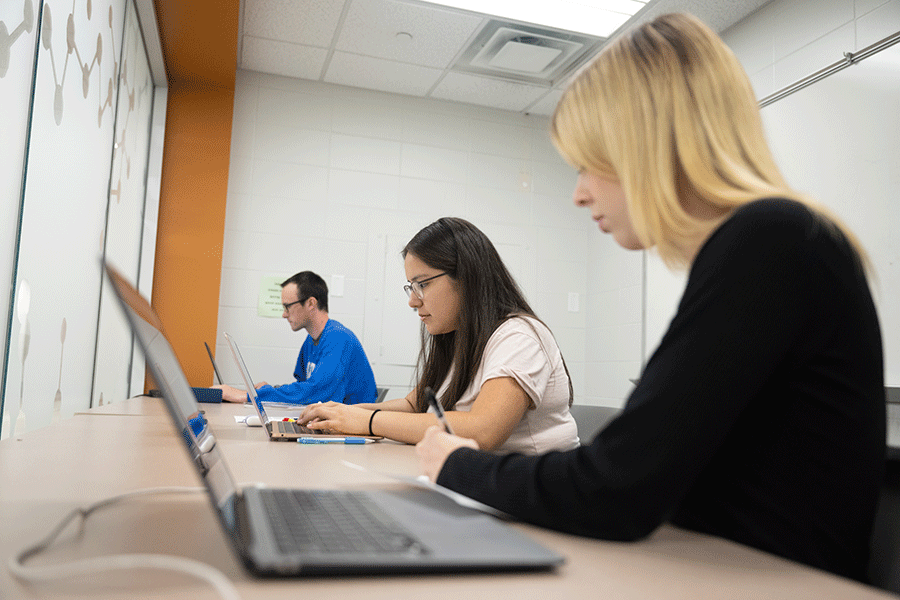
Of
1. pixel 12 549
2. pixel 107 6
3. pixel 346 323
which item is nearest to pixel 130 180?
pixel 107 6

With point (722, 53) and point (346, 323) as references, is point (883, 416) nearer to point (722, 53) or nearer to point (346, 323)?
point (722, 53)

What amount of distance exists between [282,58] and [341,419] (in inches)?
130

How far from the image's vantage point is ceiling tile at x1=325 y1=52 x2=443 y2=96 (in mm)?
4176

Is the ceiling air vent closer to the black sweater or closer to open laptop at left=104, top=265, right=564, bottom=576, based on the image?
the black sweater

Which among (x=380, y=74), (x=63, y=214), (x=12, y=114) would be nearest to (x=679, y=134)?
(x=12, y=114)

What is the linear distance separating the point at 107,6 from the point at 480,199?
9.28ft

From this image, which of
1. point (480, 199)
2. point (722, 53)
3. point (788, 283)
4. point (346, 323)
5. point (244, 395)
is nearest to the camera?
point (788, 283)

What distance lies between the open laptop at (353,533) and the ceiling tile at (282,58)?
380 centimetres

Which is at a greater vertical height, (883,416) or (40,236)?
(40,236)

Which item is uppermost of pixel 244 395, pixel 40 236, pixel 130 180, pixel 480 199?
pixel 480 199

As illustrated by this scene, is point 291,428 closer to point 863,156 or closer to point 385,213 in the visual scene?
point 863,156

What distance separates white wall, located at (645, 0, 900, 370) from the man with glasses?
4.74ft

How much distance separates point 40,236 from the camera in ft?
5.49

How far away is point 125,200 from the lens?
10.2 feet
